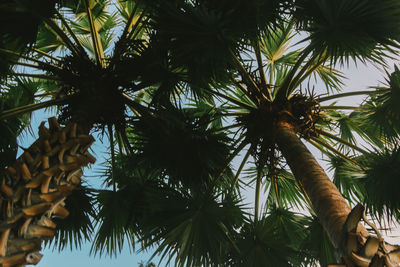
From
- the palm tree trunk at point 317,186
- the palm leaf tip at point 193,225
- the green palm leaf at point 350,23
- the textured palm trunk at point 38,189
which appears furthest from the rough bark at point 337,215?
the textured palm trunk at point 38,189

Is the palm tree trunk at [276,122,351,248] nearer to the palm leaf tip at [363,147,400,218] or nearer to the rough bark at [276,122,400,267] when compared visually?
the rough bark at [276,122,400,267]

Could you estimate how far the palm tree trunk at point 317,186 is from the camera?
267cm

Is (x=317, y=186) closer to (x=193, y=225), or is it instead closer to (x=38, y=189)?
(x=193, y=225)

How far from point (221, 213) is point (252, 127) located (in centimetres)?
141

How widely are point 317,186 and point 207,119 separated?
2.01 m

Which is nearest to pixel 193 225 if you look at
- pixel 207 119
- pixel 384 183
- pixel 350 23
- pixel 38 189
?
pixel 207 119

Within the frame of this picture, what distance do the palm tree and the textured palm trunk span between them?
10 centimetres

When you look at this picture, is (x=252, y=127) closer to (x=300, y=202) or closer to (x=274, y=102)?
(x=274, y=102)

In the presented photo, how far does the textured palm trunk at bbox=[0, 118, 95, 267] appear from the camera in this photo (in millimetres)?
2066

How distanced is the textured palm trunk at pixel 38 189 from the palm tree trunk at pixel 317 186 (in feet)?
7.37

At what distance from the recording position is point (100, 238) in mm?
4379

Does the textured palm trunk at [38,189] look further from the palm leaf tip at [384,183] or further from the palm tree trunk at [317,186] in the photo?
the palm leaf tip at [384,183]

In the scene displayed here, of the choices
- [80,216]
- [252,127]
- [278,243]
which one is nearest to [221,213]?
[278,243]

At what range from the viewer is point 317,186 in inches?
122
